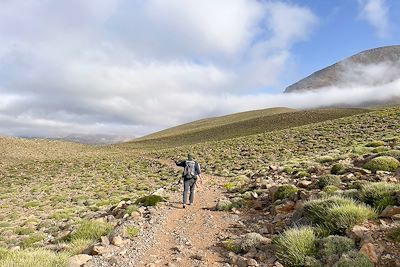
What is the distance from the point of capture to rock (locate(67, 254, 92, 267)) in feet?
29.2

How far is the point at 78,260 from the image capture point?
9164 millimetres

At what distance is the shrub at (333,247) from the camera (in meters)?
7.85

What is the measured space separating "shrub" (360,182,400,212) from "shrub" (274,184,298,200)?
3.35m

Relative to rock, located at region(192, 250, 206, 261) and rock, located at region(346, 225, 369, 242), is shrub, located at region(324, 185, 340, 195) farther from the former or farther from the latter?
rock, located at region(192, 250, 206, 261)

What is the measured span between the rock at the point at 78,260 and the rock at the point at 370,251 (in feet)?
21.9

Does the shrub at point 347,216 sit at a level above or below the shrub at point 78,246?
above

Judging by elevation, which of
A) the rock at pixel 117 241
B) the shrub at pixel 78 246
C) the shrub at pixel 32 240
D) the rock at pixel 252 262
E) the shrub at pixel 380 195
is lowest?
the shrub at pixel 32 240

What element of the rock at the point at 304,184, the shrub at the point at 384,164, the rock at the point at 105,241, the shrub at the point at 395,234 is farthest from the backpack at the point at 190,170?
the shrub at the point at 395,234

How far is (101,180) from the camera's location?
3503 centimetres

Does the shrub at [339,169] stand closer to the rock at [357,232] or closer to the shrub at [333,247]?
the rock at [357,232]

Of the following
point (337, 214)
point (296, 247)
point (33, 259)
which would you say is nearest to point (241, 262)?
point (296, 247)

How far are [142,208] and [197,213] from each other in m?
2.50

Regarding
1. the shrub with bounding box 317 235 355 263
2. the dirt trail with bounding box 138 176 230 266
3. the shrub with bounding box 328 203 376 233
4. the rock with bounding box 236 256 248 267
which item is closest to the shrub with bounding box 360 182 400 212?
the shrub with bounding box 328 203 376 233

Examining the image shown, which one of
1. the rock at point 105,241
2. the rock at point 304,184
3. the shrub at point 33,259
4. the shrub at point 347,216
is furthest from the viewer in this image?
the rock at point 304,184
